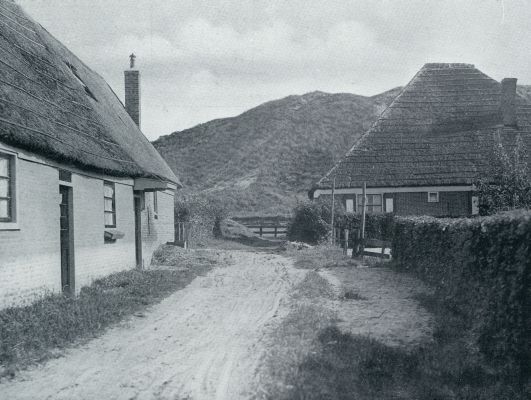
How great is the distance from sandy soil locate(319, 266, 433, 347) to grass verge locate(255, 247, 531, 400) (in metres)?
0.37

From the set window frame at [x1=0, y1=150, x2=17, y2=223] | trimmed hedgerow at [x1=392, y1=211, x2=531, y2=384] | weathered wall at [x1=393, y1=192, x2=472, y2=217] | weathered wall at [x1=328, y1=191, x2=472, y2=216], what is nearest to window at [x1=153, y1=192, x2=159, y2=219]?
weathered wall at [x1=328, y1=191, x2=472, y2=216]

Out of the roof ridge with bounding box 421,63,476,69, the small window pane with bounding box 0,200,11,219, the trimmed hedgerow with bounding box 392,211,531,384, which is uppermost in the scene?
the roof ridge with bounding box 421,63,476,69

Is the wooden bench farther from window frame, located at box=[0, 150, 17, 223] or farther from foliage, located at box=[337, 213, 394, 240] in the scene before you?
window frame, located at box=[0, 150, 17, 223]

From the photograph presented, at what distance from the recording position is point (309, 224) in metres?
26.7

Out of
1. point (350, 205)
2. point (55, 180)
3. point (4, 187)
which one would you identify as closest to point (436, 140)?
point (350, 205)

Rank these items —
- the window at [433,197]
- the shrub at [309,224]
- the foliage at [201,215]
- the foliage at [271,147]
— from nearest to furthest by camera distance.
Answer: the window at [433,197]
the shrub at [309,224]
the foliage at [201,215]
the foliage at [271,147]

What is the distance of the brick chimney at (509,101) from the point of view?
91.1ft

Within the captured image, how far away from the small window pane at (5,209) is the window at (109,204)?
4.78m

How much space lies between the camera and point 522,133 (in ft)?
90.2

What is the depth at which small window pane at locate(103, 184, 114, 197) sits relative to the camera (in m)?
14.4

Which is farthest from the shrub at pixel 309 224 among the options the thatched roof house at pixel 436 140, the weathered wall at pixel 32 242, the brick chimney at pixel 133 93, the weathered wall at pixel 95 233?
the weathered wall at pixel 32 242

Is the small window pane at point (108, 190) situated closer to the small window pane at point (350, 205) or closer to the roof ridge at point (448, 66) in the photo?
the small window pane at point (350, 205)

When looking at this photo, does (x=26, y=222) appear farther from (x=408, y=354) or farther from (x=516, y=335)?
(x=516, y=335)

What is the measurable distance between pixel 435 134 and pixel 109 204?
18.4 m
